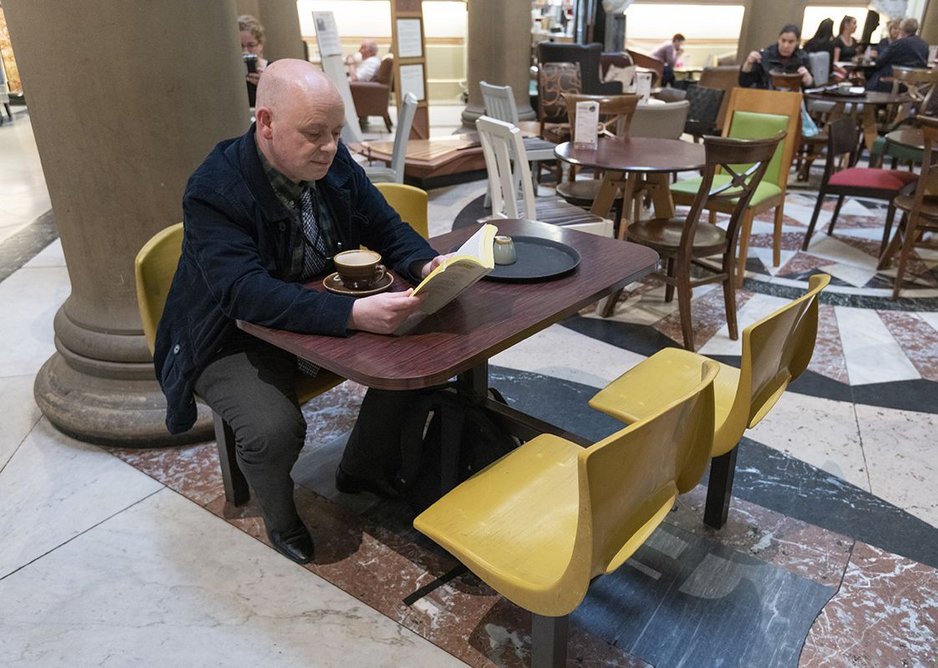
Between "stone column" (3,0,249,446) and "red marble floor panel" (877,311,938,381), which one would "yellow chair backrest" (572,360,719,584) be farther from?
"red marble floor panel" (877,311,938,381)

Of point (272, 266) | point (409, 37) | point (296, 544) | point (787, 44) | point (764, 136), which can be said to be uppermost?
point (409, 37)

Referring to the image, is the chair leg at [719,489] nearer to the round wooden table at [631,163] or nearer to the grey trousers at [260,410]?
the grey trousers at [260,410]

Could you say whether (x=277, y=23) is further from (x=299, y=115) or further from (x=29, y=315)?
(x=299, y=115)

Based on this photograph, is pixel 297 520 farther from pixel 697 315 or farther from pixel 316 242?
pixel 697 315

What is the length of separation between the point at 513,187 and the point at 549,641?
251cm

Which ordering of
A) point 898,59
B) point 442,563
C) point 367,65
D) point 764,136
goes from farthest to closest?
point 367,65
point 898,59
point 764,136
point 442,563

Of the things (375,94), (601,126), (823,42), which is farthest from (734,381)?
(823,42)

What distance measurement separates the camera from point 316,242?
192cm

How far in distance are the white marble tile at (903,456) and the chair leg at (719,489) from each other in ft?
1.99

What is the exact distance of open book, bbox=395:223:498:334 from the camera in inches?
56.4

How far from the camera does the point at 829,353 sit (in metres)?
3.39

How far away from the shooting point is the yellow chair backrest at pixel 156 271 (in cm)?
201

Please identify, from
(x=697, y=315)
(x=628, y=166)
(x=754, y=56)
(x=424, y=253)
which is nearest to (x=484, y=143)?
(x=628, y=166)

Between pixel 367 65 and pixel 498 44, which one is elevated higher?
pixel 498 44
